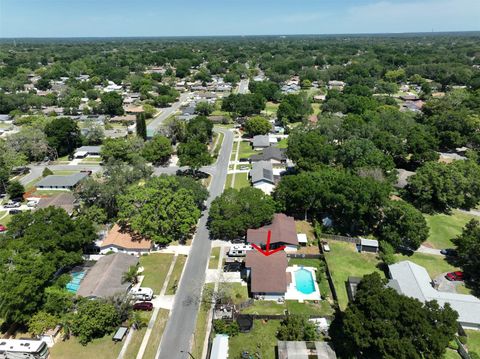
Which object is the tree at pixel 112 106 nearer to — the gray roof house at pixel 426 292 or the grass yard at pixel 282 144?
the grass yard at pixel 282 144

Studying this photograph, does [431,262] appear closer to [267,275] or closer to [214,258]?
[267,275]

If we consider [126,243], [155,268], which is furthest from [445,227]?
[126,243]

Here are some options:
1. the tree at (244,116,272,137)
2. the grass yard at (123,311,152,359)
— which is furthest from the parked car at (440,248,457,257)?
the tree at (244,116,272,137)

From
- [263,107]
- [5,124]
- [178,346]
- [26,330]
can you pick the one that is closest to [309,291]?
[178,346]

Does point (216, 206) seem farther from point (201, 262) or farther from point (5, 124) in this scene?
point (5, 124)

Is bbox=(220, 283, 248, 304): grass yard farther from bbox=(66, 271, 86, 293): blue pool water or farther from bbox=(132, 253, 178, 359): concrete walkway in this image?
bbox=(66, 271, 86, 293): blue pool water

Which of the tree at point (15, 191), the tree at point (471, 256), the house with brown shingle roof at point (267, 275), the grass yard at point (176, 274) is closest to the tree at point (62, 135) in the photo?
the tree at point (15, 191)
